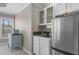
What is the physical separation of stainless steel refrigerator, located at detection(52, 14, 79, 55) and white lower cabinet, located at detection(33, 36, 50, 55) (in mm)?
708

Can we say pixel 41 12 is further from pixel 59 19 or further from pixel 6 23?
pixel 6 23

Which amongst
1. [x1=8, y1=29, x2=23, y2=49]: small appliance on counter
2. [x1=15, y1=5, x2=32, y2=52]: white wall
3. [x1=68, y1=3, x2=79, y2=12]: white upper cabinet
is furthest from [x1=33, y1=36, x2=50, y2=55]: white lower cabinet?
[x1=8, y1=29, x2=23, y2=49]: small appliance on counter

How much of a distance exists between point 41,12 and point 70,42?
2693mm

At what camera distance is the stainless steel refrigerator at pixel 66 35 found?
180 cm

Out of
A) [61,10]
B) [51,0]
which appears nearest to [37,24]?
[61,10]

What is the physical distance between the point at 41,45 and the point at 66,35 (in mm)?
1625

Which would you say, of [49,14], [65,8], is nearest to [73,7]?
[65,8]

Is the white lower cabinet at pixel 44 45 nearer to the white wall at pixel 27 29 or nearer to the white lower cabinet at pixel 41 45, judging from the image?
the white lower cabinet at pixel 41 45

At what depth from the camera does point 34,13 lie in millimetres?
4242

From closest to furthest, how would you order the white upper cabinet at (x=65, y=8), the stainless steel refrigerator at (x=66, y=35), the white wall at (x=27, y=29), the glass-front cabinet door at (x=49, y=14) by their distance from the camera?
the stainless steel refrigerator at (x=66, y=35) → the white upper cabinet at (x=65, y=8) → the glass-front cabinet door at (x=49, y=14) → the white wall at (x=27, y=29)

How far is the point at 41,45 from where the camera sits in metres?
3.46

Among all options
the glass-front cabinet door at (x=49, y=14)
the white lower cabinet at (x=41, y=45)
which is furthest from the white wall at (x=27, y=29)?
the glass-front cabinet door at (x=49, y=14)

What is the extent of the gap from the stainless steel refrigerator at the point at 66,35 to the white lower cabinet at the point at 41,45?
708mm
